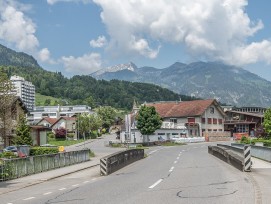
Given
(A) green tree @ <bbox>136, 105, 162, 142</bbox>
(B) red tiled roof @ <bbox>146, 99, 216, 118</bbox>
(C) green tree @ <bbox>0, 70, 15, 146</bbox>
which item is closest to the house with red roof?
(B) red tiled roof @ <bbox>146, 99, 216, 118</bbox>

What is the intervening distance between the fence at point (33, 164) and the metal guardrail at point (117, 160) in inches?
171

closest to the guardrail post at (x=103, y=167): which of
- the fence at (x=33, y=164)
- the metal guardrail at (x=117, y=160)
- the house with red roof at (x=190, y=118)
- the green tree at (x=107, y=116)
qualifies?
the metal guardrail at (x=117, y=160)

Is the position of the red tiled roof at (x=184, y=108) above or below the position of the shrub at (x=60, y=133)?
→ above

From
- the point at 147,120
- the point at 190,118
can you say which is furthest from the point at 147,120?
the point at 190,118

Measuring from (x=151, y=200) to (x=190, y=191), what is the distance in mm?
2603

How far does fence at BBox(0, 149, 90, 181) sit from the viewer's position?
25156 millimetres

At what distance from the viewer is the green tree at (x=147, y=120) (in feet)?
279

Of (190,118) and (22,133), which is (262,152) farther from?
(190,118)

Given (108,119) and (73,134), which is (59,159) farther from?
(108,119)

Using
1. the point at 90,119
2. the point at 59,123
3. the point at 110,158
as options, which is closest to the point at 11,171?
the point at 110,158

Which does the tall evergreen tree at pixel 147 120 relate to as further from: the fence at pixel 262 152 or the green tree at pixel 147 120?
the fence at pixel 262 152

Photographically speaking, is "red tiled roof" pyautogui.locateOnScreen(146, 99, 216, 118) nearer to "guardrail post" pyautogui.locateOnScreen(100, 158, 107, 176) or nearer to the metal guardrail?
the metal guardrail

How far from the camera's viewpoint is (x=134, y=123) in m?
94.5

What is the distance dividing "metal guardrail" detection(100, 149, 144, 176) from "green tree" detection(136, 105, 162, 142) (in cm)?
A: 4149
